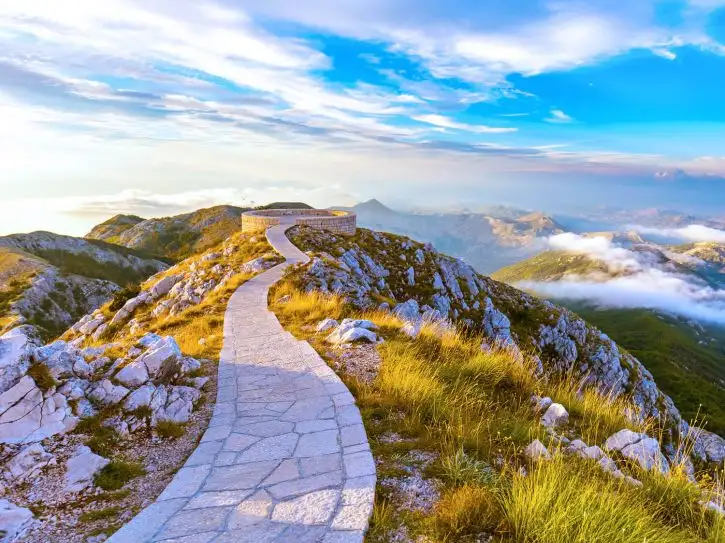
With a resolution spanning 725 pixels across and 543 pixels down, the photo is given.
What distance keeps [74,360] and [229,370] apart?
2.92 metres

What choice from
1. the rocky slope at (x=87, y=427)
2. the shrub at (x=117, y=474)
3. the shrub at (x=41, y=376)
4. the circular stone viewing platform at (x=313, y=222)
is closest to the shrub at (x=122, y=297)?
the circular stone viewing platform at (x=313, y=222)

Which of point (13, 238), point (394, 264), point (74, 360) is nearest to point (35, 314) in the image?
point (13, 238)

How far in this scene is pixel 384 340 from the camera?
10984 millimetres

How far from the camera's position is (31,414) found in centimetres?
654

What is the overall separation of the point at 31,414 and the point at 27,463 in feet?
3.31

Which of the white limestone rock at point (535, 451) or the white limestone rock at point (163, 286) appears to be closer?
the white limestone rock at point (535, 451)

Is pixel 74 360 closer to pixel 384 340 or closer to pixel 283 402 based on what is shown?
pixel 283 402

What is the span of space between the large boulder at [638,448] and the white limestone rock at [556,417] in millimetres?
859

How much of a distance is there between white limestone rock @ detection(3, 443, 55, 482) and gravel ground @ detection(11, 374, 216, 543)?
10cm

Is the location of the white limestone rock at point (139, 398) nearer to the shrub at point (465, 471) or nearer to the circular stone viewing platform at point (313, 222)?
the shrub at point (465, 471)

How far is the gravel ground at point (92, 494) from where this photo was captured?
4.71 meters

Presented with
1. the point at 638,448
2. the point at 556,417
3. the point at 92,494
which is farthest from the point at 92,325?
the point at 638,448

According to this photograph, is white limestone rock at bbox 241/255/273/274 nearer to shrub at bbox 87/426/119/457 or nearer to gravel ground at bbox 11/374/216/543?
shrub at bbox 87/426/119/457

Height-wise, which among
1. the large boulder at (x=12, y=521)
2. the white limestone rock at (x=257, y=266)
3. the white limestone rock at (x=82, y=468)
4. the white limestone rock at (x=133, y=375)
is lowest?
the white limestone rock at (x=257, y=266)
